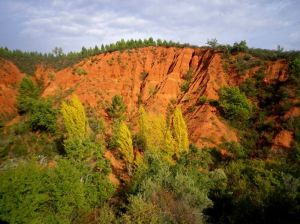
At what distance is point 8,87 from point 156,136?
3685cm

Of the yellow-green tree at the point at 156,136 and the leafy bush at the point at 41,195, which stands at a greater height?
the leafy bush at the point at 41,195

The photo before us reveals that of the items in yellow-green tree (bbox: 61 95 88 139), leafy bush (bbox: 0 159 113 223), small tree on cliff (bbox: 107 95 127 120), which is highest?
leafy bush (bbox: 0 159 113 223)

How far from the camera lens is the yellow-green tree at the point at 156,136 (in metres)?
32.9

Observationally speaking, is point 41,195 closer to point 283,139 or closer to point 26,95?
point 283,139

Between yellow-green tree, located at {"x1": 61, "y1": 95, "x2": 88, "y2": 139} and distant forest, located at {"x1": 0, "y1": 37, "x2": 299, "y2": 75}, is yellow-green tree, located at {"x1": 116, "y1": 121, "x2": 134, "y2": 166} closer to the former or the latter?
yellow-green tree, located at {"x1": 61, "y1": 95, "x2": 88, "y2": 139}

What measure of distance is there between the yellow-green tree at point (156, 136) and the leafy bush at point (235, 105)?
9.38 metres

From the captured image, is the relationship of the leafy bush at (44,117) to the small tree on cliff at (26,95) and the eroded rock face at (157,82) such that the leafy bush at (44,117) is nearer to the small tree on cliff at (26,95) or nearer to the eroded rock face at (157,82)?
the eroded rock face at (157,82)

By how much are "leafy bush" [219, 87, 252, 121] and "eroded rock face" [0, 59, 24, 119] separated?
3569 centimetres

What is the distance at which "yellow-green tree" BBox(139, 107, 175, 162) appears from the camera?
1294 inches

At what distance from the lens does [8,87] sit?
57625 millimetres

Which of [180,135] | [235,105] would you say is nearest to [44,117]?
[180,135]

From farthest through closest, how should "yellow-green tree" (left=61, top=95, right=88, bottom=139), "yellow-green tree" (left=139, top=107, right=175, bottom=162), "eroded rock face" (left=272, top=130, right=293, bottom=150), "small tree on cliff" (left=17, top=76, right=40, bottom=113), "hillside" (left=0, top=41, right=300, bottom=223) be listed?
"small tree on cliff" (left=17, top=76, right=40, bottom=113), "yellow-green tree" (left=61, top=95, right=88, bottom=139), "eroded rock face" (left=272, top=130, right=293, bottom=150), "yellow-green tree" (left=139, top=107, right=175, bottom=162), "hillside" (left=0, top=41, right=300, bottom=223)

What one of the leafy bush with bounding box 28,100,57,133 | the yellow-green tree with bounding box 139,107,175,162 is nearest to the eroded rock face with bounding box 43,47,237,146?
the yellow-green tree with bounding box 139,107,175,162

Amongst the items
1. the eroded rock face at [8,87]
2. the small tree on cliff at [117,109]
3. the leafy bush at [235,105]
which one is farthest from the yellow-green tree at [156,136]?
the eroded rock face at [8,87]
